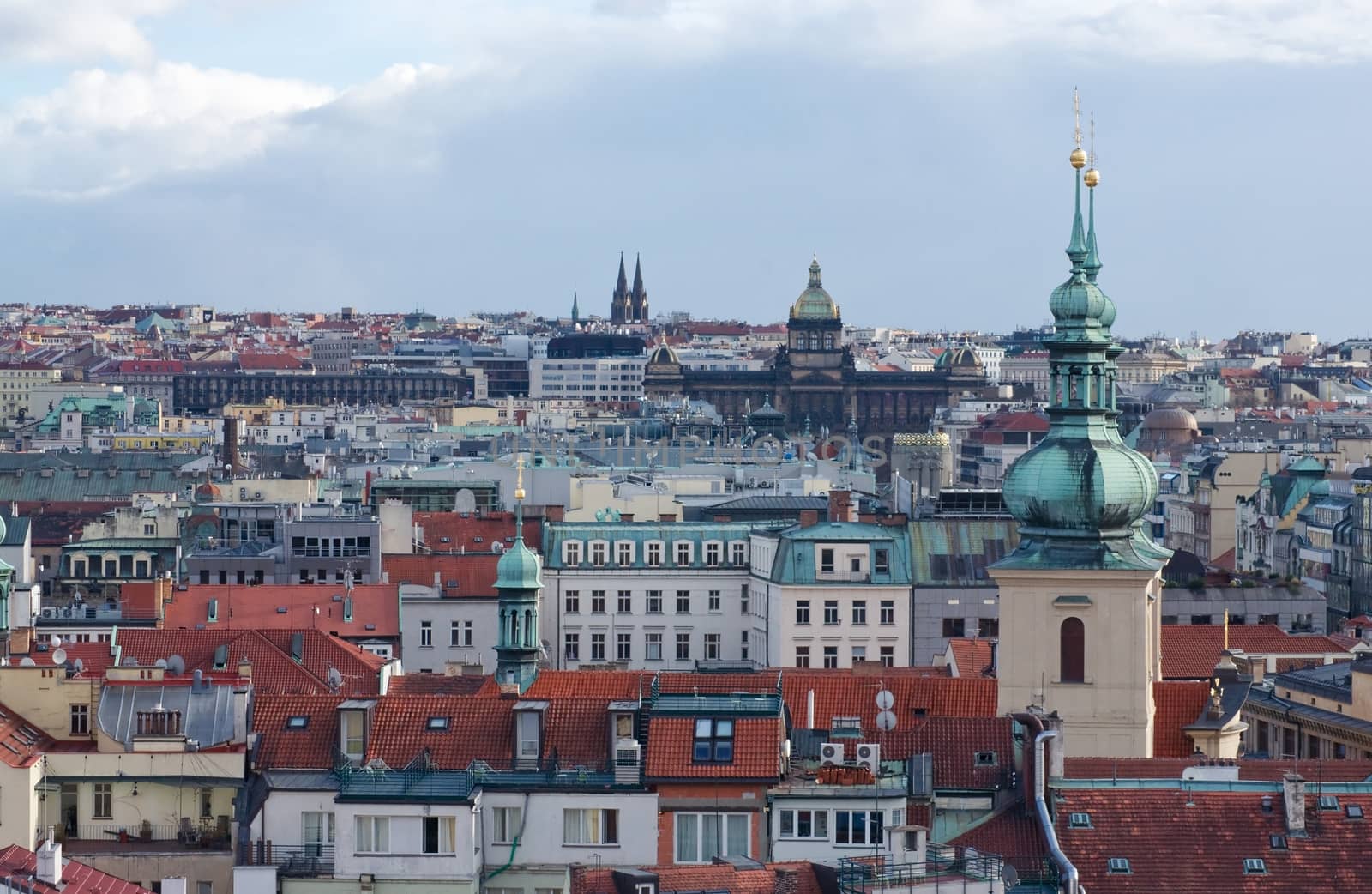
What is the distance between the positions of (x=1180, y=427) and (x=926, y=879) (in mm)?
166333

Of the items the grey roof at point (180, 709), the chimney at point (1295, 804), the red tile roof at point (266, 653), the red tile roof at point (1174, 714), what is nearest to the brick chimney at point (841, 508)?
the red tile roof at point (266, 653)

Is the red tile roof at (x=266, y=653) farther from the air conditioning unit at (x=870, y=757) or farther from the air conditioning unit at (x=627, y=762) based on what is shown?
the air conditioning unit at (x=870, y=757)

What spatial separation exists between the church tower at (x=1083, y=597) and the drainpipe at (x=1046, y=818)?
640cm

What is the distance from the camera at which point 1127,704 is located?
47.5 metres

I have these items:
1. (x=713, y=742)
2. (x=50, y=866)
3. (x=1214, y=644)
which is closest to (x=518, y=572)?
(x=713, y=742)

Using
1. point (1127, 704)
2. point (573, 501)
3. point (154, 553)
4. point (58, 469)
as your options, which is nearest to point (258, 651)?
point (1127, 704)

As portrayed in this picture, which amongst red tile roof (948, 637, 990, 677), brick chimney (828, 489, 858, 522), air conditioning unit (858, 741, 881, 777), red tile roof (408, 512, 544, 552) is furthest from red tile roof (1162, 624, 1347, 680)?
air conditioning unit (858, 741, 881, 777)

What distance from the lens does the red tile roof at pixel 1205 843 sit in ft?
125

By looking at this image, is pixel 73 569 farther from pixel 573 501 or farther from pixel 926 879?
pixel 926 879

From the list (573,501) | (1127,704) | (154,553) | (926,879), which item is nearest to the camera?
(926,879)

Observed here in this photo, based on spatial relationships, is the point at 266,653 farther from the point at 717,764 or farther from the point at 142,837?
the point at 717,764

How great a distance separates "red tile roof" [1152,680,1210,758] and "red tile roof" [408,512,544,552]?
33.4 meters

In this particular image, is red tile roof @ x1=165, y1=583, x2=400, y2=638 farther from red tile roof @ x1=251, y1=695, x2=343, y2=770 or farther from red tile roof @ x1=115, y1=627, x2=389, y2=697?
red tile roof @ x1=251, y1=695, x2=343, y2=770

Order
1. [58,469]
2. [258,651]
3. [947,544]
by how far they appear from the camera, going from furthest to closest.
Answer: [58,469]
[947,544]
[258,651]
